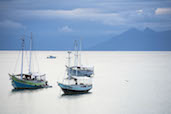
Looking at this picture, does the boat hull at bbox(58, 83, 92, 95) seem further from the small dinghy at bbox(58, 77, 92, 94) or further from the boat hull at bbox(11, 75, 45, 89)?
the boat hull at bbox(11, 75, 45, 89)

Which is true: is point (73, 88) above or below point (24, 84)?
below

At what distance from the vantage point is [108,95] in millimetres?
54469

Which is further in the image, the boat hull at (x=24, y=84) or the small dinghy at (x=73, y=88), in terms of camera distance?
the boat hull at (x=24, y=84)

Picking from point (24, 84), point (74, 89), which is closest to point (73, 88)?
point (74, 89)

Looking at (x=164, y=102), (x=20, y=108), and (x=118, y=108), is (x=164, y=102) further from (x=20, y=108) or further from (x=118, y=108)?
(x=20, y=108)

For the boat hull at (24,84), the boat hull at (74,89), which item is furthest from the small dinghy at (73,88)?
the boat hull at (24,84)

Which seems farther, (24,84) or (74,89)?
(24,84)

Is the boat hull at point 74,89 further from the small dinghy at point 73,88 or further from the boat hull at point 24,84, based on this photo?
the boat hull at point 24,84

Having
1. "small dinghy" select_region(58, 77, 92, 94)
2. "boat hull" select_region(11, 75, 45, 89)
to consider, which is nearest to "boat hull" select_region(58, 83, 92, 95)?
"small dinghy" select_region(58, 77, 92, 94)

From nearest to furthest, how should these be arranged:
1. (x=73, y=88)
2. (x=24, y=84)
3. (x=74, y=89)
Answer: (x=73, y=88) < (x=74, y=89) < (x=24, y=84)

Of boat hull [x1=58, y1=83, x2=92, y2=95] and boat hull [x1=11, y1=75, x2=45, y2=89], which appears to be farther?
boat hull [x1=11, y1=75, x2=45, y2=89]

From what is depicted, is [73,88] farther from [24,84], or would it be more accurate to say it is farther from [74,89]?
[24,84]

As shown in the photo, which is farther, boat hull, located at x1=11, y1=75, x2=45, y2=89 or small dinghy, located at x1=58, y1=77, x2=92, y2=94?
boat hull, located at x1=11, y1=75, x2=45, y2=89

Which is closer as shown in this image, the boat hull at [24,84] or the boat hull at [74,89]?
the boat hull at [74,89]
